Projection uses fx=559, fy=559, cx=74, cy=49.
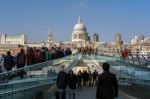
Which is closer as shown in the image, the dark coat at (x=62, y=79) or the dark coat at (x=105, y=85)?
the dark coat at (x=105, y=85)

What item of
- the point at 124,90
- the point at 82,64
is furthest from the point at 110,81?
the point at 82,64

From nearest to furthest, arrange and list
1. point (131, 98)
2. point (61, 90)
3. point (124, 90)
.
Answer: point (61, 90)
point (131, 98)
point (124, 90)

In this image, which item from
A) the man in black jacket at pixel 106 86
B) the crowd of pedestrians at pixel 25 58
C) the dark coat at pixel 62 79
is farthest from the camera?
the crowd of pedestrians at pixel 25 58

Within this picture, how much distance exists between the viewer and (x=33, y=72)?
54.3 ft

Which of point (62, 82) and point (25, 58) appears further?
point (25, 58)

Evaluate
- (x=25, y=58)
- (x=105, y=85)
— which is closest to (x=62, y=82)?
(x=105, y=85)

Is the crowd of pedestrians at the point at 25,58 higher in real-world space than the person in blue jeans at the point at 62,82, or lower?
higher

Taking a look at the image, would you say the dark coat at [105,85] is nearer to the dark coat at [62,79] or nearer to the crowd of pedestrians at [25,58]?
the crowd of pedestrians at [25,58]

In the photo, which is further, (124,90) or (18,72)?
(124,90)

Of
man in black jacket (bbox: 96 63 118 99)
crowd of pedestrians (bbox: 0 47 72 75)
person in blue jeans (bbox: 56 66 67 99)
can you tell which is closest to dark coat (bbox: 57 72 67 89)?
person in blue jeans (bbox: 56 66 67 99)

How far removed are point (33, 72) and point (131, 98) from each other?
4.33 m

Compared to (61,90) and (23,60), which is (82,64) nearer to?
(23,60)

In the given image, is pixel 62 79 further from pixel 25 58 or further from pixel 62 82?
pixel 25 58

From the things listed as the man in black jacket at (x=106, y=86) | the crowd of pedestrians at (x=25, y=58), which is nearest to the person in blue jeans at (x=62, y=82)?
the crowd of pedestrians at (x=25, y=58)
